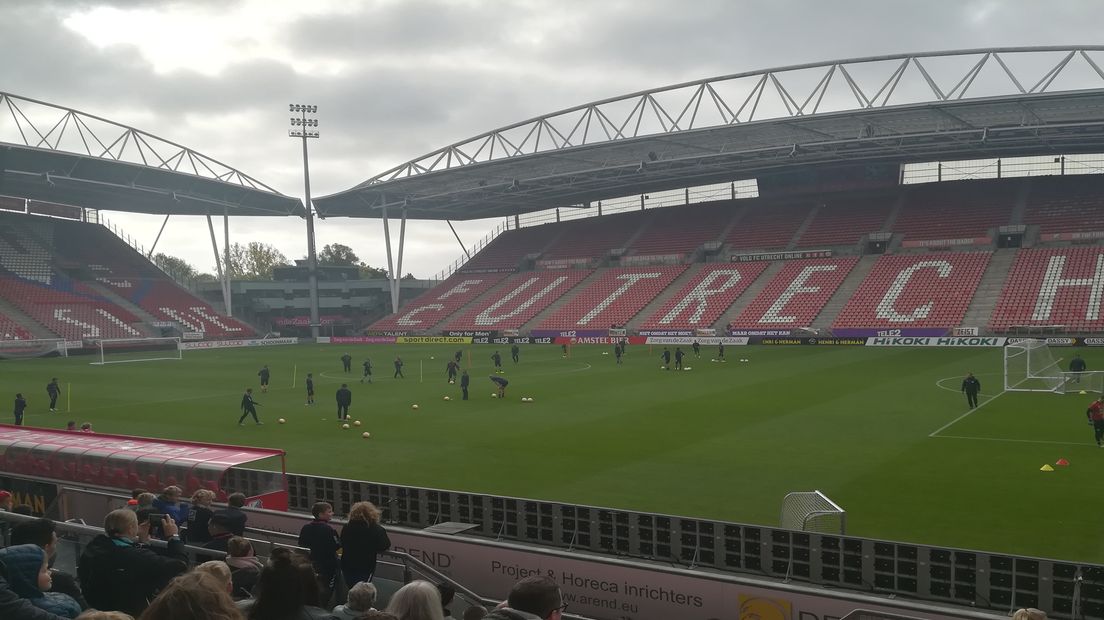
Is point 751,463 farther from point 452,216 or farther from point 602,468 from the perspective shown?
point 452,216

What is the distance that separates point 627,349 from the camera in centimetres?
5488

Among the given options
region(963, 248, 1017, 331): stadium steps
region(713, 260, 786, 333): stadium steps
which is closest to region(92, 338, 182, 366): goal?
region(713, 260, 786, 333): stadium steps

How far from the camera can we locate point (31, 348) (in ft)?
197

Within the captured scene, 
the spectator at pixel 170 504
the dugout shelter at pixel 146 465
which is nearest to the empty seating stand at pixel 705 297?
the dugout shelter at pixel 146 465

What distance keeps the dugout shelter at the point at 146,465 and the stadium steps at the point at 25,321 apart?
189 ft

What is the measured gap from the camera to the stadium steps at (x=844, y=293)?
5622 cm

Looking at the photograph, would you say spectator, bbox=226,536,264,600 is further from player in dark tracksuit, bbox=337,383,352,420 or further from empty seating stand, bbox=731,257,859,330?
empty seating stand, bbox=731,257,859,330

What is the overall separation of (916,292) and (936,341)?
25.6ft

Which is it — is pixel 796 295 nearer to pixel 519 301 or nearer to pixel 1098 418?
pixel 519 301

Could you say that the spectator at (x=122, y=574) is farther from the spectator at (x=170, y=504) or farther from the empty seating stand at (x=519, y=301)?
the empty seating stand at (x=519, y=301)

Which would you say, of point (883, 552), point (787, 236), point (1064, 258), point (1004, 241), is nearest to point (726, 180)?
point (787, 236)

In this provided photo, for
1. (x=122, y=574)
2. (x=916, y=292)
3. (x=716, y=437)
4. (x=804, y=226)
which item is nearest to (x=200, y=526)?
(x=122, y=574)

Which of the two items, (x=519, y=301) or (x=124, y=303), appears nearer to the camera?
(x=519, y=301)

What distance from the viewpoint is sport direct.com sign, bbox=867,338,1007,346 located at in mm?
47812
